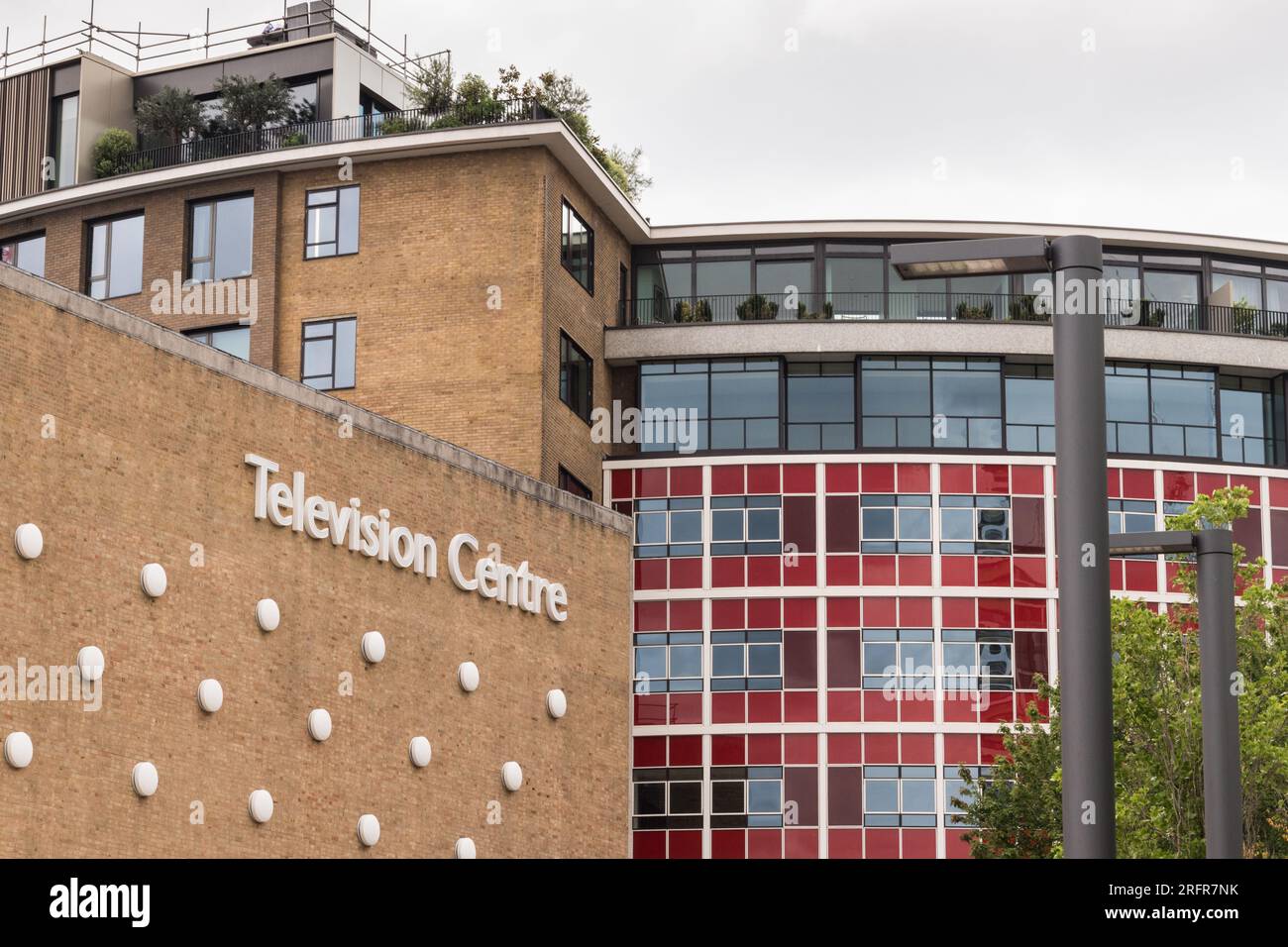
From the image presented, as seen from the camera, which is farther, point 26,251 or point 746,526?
point 746,526

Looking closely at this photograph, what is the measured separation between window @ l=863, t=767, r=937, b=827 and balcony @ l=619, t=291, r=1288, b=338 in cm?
1245

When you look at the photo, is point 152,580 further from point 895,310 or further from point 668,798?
point 895,310

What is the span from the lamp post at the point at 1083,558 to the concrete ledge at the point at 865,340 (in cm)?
4327

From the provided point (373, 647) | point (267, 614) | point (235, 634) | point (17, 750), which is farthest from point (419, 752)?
point (17, 750)

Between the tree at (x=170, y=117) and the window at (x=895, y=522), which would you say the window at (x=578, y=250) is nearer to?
the window at (x=895, y=522)

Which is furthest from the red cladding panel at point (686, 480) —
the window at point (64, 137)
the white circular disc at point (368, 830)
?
the white circular disc at point (368, 830)

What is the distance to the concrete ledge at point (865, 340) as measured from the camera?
5219cm

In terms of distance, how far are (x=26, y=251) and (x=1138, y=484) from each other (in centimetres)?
3022

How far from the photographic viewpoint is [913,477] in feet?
169

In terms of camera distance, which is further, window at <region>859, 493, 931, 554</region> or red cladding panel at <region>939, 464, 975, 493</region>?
red cladding panel at <region>939, 464, 975, 493</region>

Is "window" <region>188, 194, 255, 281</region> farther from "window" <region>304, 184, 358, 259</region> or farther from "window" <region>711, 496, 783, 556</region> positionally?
"window" <region>711, 496, 783, 556</region>

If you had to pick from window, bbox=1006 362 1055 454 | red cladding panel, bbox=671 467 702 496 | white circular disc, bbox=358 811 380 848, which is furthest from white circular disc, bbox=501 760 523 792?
window, bbox=1006 362 1055 454

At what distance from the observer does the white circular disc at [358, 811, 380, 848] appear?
30.9m
